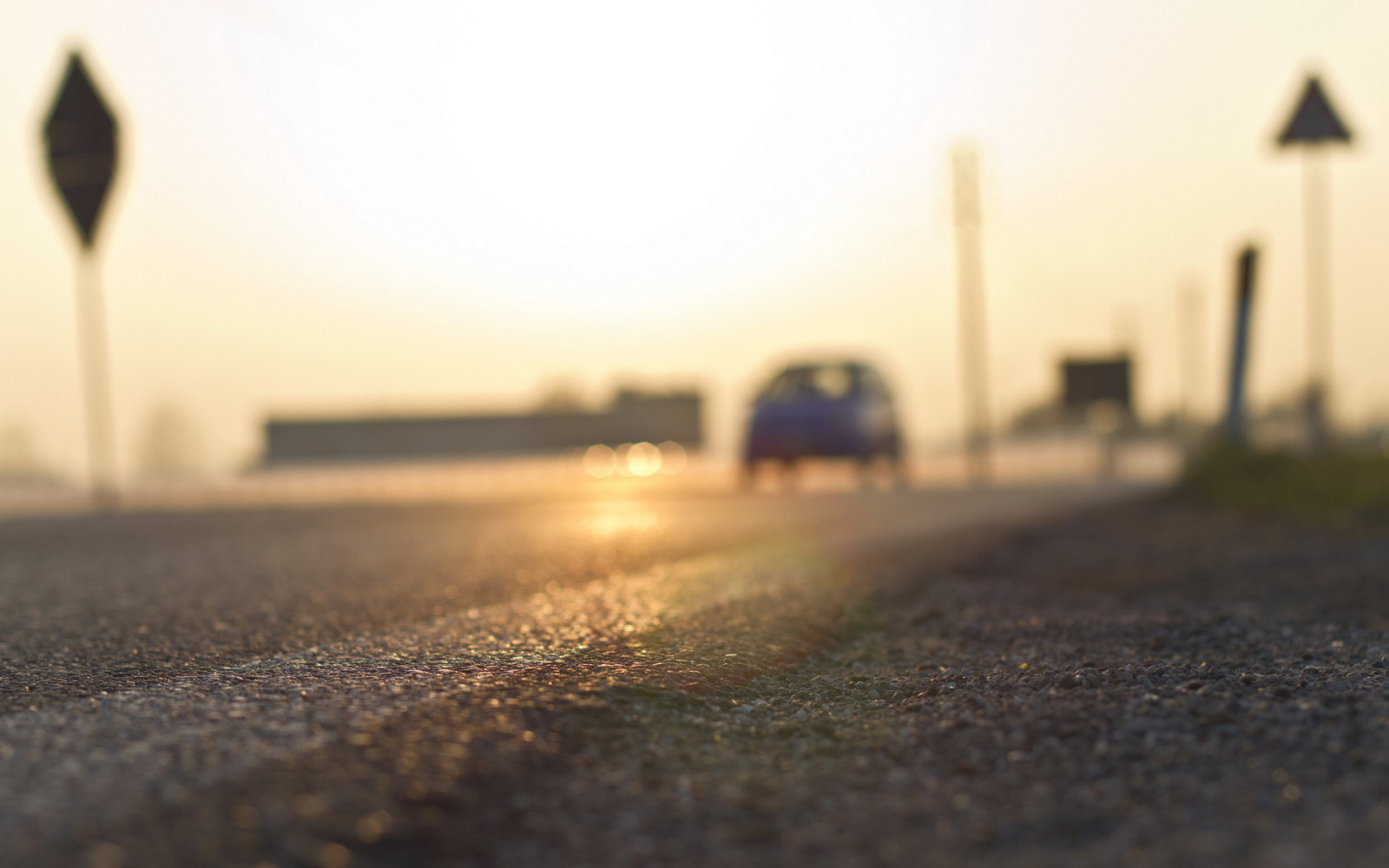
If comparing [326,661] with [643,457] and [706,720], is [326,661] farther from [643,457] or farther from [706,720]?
[643,457]

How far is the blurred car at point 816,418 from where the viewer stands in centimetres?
1500

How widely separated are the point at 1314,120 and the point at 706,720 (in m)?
11.8

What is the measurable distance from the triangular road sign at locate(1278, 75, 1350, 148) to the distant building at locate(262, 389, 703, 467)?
27.3 metres

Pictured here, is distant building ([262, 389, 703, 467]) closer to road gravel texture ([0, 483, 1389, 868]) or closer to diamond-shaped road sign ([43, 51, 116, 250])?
diamond-shaped road sign ([43, 51, 116, 250])

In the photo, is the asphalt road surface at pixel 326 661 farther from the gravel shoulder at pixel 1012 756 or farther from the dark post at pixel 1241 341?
the dark post at pixel 1241 341

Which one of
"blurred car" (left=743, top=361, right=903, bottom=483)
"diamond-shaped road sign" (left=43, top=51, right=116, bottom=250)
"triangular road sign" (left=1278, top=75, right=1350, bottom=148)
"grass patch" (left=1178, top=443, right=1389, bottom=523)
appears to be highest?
"diamond-shaped road sign" (left=43, top=51, right=116, bottom=250)

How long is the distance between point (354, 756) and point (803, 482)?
1433 cm

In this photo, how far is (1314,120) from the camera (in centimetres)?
1184

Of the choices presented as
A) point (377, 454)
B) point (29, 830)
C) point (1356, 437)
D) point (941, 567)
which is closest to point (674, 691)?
point (29, 830)

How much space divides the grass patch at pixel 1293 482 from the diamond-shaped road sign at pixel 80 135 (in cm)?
1265

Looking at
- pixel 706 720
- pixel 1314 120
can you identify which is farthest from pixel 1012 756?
pixel 1314 120

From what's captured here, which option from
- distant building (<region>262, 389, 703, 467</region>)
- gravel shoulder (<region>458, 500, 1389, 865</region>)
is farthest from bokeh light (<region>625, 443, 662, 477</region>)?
gravel shoulder (<region>458, 500, 1389, 865</region>)

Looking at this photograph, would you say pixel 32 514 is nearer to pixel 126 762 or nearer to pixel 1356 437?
pixel 126 762

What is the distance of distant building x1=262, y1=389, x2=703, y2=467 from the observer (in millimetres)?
36250
